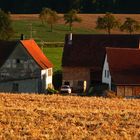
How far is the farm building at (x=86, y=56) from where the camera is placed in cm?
5734

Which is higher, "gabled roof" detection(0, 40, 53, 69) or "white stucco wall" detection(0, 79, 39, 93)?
"gabled roof" detection(0, 40, 53, 69)

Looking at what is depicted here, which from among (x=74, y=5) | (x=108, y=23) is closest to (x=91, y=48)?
(x=108, y=23)

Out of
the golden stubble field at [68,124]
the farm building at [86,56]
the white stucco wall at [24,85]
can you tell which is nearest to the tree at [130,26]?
the farm building at [86,56]

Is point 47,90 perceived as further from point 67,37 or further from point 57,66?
point 57,66

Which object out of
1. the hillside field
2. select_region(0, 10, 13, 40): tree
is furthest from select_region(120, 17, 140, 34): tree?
select_region(0, 10, 13, 40): tree

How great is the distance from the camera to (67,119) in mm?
22688

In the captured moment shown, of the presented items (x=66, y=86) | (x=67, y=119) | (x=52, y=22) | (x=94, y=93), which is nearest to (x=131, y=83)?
(x=94, y=93)

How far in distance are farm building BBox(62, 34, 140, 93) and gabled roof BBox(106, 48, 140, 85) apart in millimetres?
2512

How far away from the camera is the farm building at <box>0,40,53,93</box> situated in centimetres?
5362

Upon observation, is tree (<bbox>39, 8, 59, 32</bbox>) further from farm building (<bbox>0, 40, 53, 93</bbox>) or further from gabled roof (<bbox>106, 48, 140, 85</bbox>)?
gabled roof (<bbox>106, 48, 140, 85</bbox>)

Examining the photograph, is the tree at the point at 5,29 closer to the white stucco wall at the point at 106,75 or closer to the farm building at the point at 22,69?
the farm building at the point at 22,69

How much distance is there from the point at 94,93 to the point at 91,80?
9226mm

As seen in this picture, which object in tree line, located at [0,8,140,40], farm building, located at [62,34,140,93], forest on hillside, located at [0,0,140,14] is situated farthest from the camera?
forest on hillside, located at [0,0,140,14]

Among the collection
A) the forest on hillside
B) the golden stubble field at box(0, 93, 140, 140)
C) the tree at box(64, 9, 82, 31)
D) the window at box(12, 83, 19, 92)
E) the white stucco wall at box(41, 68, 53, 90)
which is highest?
the forest on hillside
